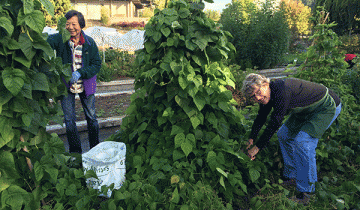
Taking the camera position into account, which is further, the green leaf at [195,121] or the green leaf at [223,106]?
the green leaf at [223,106]

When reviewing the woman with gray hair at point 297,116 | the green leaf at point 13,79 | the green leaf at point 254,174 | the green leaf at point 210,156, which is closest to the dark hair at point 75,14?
the green leaf at point 13,79

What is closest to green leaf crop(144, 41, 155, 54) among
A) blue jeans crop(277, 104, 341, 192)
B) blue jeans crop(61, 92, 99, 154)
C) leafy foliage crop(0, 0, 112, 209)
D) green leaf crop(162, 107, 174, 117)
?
green leaf crop(162, 107, 174, 117)

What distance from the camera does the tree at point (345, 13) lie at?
2297 cm

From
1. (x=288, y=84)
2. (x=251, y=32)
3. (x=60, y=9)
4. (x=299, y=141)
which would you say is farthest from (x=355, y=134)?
(x=60, y=9)

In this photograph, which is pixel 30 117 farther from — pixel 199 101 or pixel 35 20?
pixel 199 101

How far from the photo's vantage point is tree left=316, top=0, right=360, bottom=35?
75.4ft

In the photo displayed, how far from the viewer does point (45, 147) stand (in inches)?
91.6

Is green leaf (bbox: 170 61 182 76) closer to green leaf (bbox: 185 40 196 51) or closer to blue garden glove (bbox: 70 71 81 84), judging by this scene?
green leaf (bbox: 185 40 196 51)

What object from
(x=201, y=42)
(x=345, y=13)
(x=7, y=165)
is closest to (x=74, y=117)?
(x=7, y=165)

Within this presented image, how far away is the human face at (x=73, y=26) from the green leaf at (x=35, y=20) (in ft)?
4.91

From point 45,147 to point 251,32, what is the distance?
10.1 metres

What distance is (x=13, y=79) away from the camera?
2014 millimetres

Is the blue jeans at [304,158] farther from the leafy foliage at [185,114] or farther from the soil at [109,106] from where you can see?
the soil at [109,106]

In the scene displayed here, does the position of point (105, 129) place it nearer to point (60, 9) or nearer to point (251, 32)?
point (251, 32)
